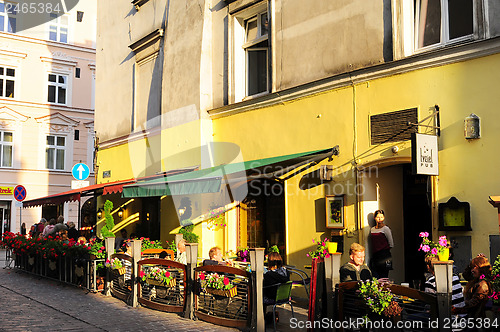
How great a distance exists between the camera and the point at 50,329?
322 inches

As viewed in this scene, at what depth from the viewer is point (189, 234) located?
44.1 ft

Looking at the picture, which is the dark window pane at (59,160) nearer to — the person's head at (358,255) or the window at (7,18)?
the window at (7,18)

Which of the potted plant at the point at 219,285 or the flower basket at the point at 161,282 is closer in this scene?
the potted plant at the point at 219,285

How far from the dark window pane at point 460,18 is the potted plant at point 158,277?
241 inches

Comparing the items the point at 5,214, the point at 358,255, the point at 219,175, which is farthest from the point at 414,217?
the point at 5,214

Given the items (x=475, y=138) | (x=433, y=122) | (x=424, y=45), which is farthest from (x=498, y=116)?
(x=424, y=45)

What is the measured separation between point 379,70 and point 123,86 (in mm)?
10845

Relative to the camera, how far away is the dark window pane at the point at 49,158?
3216cm

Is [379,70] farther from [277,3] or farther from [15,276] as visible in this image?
[15,276]

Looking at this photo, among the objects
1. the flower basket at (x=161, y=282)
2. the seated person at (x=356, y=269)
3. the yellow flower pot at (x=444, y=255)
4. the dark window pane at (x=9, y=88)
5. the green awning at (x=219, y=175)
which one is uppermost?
the dark window pane at (x=9, y=88)

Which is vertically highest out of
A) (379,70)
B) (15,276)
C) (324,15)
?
(324,15)

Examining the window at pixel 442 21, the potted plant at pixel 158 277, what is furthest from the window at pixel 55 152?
the window at pixel 442 21

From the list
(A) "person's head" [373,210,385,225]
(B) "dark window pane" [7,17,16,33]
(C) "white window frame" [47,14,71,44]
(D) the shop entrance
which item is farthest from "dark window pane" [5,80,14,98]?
(A) "person's head" [373,210,385,225]

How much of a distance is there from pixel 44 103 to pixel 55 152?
2.89 meters
